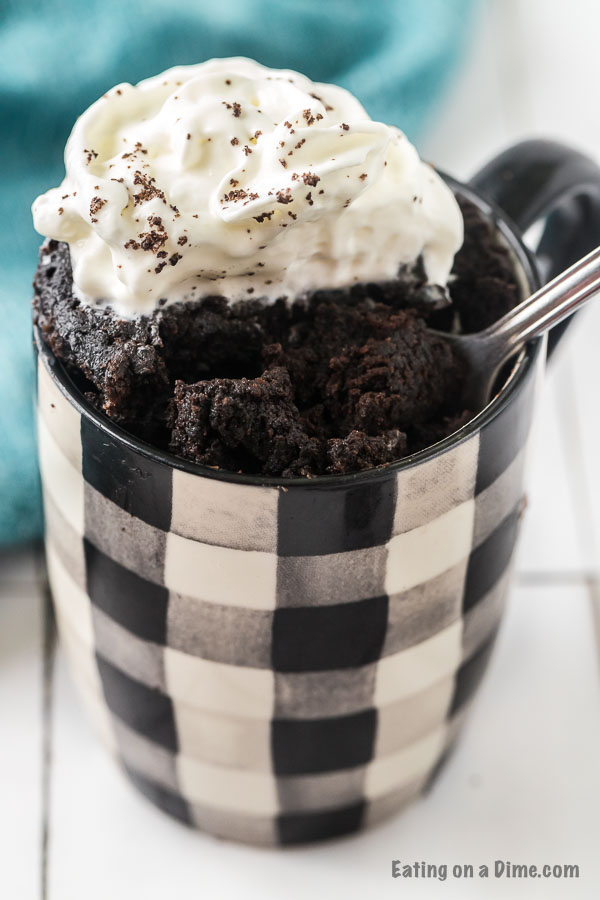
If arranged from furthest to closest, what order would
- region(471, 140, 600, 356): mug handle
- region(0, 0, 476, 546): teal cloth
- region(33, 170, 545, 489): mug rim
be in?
1. region(0, 0, 476, 546): teal cloth
2. region(471, 140, 600, 356): mug handle
3. region(33, 170, 545, 489): mug rim

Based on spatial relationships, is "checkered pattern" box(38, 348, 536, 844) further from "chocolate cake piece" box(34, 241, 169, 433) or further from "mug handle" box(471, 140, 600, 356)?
"mug handle" box(471, 140, 600, 356)

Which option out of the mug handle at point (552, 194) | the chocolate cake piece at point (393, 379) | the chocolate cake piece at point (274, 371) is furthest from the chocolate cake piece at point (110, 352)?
the mug handle at point (552, 194)

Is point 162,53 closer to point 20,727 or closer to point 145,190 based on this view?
point 145,190

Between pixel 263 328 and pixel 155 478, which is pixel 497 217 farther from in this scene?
pixel 155 478

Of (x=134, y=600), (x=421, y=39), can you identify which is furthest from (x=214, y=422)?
(x=421, y=39)

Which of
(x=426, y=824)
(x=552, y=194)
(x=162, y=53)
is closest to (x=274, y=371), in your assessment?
(x=552, y=194)

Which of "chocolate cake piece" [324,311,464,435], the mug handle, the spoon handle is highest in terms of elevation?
the mug handle

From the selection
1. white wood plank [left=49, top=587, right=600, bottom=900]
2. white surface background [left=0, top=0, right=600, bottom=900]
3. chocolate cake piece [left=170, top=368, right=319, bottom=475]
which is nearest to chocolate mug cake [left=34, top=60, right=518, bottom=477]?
chocolate cake piece [left=170, top=368, right=319, bottom=475]

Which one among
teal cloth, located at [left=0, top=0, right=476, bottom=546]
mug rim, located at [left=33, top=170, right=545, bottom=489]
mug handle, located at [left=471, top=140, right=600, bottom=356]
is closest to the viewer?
mug rim, located at [left=33, top=170, right=545, bottom=489]
